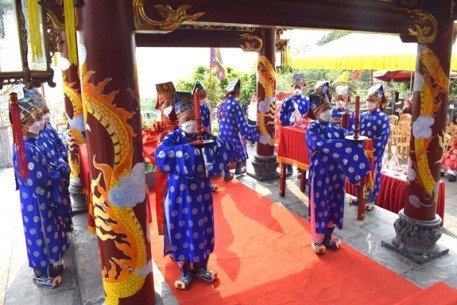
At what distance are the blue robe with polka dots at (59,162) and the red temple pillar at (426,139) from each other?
3.44 metres

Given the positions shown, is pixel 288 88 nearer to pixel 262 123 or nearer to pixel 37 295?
pixel 262 123

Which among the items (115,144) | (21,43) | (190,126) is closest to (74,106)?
(190,126)

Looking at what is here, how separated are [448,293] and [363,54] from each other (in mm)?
6363

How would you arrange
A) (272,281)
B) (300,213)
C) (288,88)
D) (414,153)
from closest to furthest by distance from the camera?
(272,281)
(414,153)
(300,213)
(288,88)

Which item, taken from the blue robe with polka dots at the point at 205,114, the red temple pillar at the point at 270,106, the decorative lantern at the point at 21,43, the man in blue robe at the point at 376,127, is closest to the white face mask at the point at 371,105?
the man in blue robe at the point at 376,127

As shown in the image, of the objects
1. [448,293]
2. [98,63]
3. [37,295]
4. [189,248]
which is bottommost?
[37,295]

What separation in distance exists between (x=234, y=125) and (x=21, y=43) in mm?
5062

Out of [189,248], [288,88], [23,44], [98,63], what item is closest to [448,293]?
[189,248]

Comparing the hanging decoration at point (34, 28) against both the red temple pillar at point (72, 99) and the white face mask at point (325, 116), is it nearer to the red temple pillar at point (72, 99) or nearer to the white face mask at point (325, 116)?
the white face mask at point (325, 116)

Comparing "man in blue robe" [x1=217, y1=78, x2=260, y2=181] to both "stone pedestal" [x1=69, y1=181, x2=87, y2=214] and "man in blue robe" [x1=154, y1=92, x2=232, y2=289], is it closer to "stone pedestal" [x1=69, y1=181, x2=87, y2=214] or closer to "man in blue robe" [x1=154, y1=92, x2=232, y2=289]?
"stone pedestal" [x1=69, y1=181, x2=87, y2=214]

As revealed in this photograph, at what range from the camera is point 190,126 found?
322 cm

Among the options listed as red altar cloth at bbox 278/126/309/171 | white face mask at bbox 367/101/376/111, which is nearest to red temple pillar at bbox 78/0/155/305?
red altar cloth at bbox 278/126/309/171

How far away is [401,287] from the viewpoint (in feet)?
11.3

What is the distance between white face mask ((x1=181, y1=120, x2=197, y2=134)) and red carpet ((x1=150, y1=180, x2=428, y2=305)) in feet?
4.76
